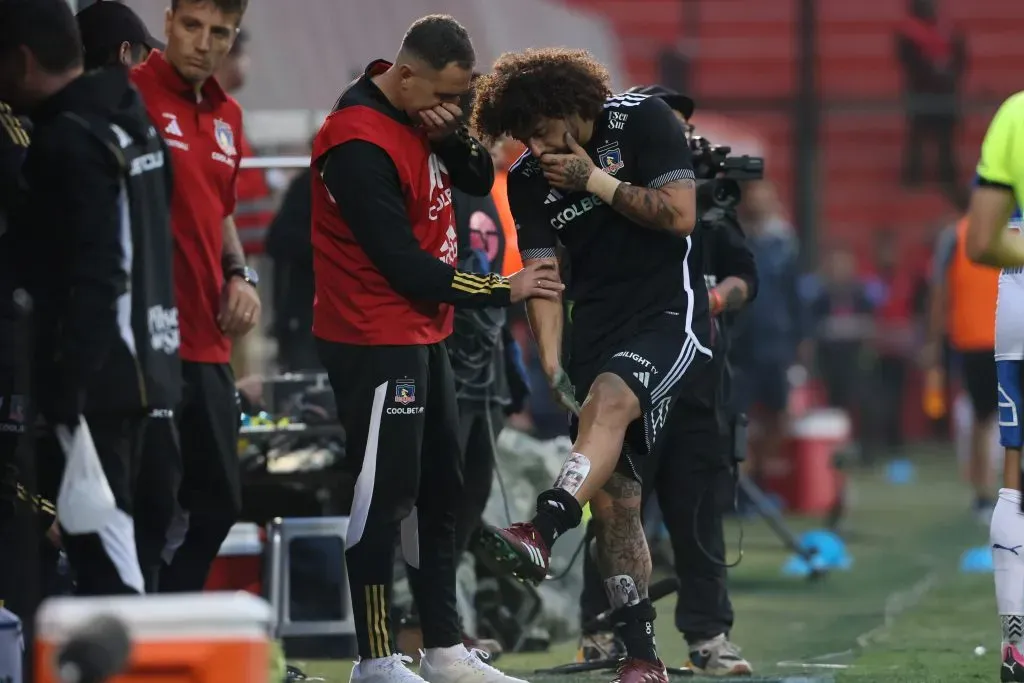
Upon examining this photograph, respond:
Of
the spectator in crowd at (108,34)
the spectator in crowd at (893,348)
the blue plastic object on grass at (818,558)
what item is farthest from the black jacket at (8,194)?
the spectator in crowd at (893,348)

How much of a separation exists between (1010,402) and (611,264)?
1.35 m

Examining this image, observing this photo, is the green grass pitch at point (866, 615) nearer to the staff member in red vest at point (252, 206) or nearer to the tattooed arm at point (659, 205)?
the tattooed arm at point (659, 205)

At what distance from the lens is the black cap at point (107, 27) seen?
589 centimetres

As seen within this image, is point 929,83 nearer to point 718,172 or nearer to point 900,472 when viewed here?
point 900,472

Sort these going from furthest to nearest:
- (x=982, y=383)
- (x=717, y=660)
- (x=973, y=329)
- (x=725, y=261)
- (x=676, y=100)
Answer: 1. (x=973, y=329)
2. (x=982, y=383)
3. (x=725, y=261)
4. (x=676, y=100)
5. (x=717, y=660)

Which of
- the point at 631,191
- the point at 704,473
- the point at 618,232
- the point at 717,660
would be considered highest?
the point at 631,191

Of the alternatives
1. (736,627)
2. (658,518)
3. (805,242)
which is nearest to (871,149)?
(805,242)

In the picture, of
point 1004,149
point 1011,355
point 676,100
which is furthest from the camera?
point 676,100

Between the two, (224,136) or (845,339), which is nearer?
(224,136)

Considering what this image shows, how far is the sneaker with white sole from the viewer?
23.6 feet

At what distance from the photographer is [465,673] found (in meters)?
6.26

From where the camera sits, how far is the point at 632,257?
6527mm

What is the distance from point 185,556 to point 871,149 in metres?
21.9

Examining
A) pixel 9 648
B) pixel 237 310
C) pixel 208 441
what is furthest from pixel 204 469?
pixel 9 648
